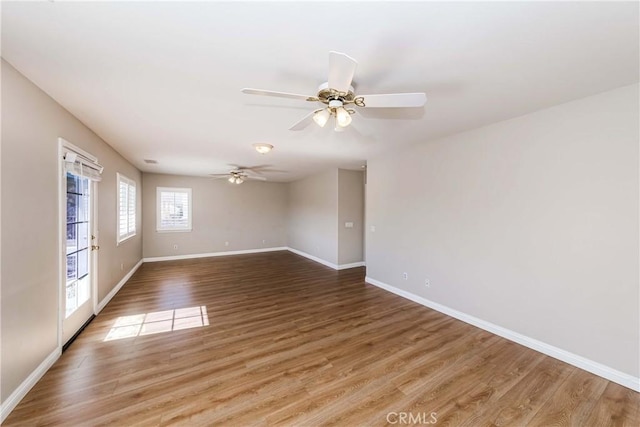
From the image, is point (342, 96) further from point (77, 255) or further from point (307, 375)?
point (77, 255)

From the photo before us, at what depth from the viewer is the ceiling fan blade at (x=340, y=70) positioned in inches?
51.0

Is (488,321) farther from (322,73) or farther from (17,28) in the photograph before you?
(17,28)

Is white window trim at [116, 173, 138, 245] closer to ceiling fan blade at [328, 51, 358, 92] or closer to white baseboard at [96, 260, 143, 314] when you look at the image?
white baseboard at [96, 260, 143, 314]

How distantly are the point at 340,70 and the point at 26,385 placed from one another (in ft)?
10.6

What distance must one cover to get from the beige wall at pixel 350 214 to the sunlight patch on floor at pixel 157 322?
342 cm

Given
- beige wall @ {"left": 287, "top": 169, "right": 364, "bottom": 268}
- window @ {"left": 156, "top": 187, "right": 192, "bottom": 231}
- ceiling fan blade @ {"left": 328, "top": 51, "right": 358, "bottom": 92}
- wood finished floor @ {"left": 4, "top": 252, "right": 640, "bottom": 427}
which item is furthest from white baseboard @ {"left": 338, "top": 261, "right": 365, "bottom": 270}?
ceiling fan blade @ {"left": 328, "top": 51, "right": 358, "bottom": 92}

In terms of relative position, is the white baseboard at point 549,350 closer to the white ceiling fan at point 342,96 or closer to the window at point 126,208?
the white ceiling fan at point 342,96

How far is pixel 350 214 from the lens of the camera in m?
6.12

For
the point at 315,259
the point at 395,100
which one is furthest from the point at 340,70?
the point at 315,259

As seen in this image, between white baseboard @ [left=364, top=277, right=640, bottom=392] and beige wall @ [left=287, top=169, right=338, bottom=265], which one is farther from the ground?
beige wall @ [left=287, top=169, right=338, bottom=265]

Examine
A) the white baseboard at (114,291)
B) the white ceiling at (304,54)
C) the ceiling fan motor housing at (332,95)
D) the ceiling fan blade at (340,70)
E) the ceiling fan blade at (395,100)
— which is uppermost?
the white ceiling at (304,54)

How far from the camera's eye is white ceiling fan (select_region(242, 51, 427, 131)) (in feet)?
4.60

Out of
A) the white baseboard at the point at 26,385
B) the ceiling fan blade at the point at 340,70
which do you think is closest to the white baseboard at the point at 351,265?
the white baseboard at the point at 26,385

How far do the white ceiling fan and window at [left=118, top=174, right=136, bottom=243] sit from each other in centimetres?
422
